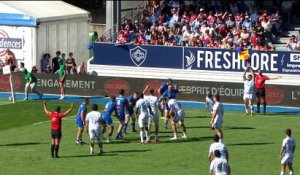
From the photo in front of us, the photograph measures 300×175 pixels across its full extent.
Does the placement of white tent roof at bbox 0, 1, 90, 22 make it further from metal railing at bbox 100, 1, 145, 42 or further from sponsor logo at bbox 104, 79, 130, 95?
sponsor logo at bbox 104, 79, 130, 95

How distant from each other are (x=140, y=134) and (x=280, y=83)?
1493cm

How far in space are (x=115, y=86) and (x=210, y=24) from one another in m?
7.64

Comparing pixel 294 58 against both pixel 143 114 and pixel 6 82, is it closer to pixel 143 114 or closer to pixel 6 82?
pixel 6 82

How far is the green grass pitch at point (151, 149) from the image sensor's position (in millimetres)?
30906

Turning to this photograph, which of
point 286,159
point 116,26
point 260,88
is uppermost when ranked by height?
point 116,26

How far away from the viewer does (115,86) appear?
4791 cm

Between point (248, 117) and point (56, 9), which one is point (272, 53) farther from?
point (56, 9)

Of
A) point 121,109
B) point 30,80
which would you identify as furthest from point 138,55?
point 121,109

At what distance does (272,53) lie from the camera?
49688mm

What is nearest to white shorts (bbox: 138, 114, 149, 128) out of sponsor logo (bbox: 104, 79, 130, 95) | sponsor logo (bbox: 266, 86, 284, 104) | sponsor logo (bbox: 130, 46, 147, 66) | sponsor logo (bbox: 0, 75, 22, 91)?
sponsor logo (bbox: 266, 86, 284, 104)

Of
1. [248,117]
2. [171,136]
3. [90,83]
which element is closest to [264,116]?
[248,117]

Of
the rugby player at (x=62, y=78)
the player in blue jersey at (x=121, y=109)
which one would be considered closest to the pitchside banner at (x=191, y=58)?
the rugby player at (x=62, y=78)

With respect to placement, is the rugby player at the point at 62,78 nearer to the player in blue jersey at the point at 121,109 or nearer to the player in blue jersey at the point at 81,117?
the player in blue jersey at the point at 121,109

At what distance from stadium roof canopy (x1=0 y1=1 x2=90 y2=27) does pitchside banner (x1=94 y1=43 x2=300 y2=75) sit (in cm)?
274
